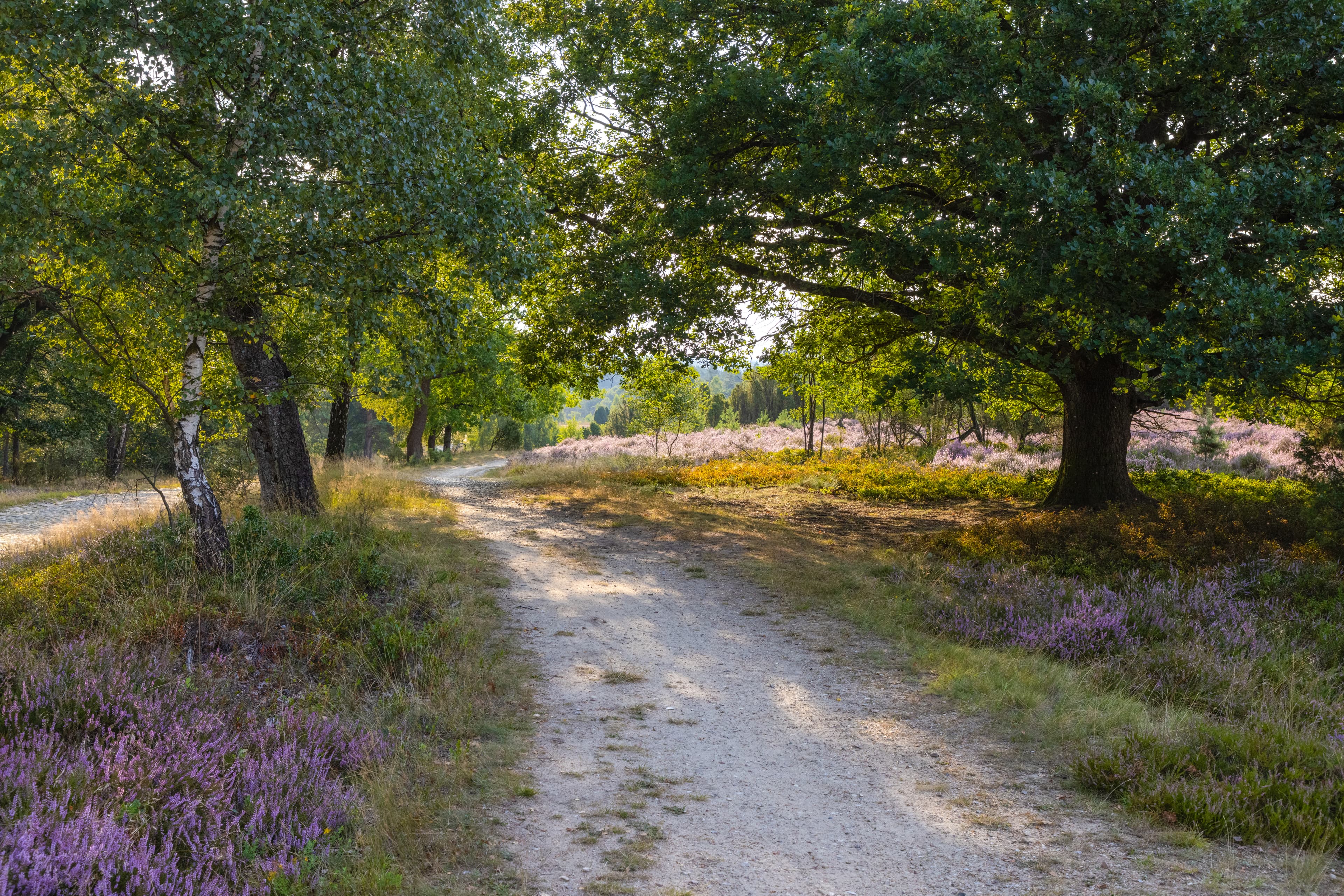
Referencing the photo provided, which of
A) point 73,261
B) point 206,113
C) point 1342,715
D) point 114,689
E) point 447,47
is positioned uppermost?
point 447,47

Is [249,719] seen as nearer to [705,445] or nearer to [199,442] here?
[199,442]

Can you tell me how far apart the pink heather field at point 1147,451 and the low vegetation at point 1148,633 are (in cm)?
732

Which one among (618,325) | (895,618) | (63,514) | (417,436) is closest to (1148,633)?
(895,618)

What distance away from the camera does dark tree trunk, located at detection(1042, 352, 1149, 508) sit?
1355 cm

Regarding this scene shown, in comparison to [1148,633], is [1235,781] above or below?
below

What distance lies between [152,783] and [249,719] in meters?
0.93

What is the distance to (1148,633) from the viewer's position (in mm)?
7066

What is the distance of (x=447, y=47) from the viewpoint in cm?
865

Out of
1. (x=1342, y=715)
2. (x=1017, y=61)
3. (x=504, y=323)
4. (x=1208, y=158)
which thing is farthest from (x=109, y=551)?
(x=504, y=323)

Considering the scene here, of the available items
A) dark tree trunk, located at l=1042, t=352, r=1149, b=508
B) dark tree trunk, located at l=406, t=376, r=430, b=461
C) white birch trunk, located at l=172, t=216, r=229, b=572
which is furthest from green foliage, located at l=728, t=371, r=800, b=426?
white birch trunk, located at l=172, t=216, r=229, b=572

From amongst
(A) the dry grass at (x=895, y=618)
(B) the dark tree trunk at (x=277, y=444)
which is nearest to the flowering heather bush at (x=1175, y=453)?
(A) the dry grass at (x=895, y=618)

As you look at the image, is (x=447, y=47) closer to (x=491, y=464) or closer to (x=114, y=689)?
(x=114, y=689)

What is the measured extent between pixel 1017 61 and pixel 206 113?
8.83 meters

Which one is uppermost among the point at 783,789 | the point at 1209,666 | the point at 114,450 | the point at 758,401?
the point at 758,401
